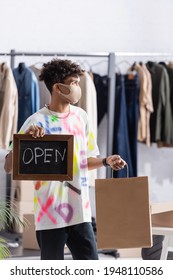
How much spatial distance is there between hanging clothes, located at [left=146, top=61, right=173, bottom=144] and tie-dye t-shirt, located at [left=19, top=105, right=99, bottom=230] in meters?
2.62

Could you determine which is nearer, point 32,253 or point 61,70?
point 61,70

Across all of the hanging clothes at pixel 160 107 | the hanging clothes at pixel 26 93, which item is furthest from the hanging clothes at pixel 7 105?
the hanging clothes at pixel 160 107

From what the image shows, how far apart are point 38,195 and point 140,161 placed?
114 inches

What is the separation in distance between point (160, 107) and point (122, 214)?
2.76 metres

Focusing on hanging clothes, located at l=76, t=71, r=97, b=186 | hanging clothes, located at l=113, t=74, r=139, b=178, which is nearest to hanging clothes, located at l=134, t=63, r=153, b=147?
hanging clothes, located at l=113, t=74, r=139, b=178

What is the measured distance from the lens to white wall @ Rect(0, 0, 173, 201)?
5.17 metres

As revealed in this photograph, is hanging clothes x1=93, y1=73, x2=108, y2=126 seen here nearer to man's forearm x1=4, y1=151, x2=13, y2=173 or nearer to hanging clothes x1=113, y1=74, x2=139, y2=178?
hanging clothes x1=113, y1=74, x2=139, y2=178

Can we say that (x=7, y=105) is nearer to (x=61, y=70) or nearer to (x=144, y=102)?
(x=144, y=102)

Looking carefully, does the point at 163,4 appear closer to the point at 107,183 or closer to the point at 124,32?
the point at 124,32

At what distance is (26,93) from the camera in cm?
511

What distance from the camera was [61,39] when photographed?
538cm

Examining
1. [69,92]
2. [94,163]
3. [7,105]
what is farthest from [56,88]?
[7,105]

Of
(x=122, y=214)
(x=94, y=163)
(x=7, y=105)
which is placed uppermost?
(x=7, y=105)

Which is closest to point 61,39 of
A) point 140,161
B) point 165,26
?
point 165,26
